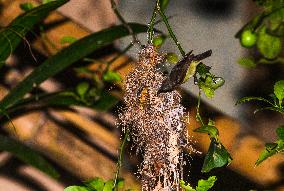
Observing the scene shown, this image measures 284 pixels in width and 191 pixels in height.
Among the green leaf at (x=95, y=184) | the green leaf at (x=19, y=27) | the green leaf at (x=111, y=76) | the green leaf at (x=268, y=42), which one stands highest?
the green leaf at (x=19, y=27)

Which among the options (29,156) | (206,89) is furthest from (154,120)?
(29,156)

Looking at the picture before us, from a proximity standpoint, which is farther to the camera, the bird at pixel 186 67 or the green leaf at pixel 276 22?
the green leaf at pixel 276 22

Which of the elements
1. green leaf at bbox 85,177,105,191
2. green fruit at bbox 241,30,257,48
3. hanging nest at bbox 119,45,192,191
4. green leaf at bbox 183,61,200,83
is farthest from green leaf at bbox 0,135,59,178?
green fruit at bbox 241,30,257,48

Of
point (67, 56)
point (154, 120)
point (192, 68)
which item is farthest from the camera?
point (67, 56)

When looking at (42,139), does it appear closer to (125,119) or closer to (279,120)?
(125,119)

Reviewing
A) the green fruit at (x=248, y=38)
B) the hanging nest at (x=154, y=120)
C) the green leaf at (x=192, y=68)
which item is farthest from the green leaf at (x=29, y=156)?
the green fruit at (x=248, y=38)

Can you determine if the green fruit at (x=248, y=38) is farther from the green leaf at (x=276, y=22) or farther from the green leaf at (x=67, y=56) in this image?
the green leaf at (x=67, y=56)

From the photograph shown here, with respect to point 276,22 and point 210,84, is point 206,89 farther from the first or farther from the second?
point 276,22
